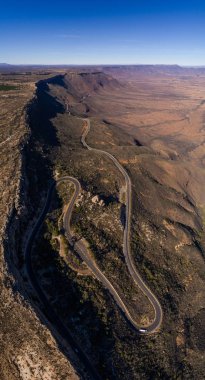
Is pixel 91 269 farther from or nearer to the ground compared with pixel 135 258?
farther from the ground

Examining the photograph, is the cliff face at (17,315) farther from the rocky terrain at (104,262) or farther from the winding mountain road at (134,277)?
the winding mountain road at (134,277)

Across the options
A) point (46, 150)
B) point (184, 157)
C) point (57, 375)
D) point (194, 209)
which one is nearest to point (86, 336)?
point (57, 375)

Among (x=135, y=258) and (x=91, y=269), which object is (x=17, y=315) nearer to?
(x=91, y=269)

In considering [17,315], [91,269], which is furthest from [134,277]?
[17,315]

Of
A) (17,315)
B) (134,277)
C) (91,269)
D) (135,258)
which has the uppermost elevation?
(17,315)

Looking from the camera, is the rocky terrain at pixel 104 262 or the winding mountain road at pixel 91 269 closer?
the rocky terrain at pixel 104 262

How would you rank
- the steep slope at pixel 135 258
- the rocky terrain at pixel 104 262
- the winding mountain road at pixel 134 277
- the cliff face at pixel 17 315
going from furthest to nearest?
the winding mountain road at pixel 134 277 < the steep slope at pixel 135 258 < the rocky terrain at pixel 104 262 < the cliff face at pixel 17 315

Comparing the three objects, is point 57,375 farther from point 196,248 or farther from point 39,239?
point 196,248

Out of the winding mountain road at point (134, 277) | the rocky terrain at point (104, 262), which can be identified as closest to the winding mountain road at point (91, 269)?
the winding mountain road at point (134, 277)
